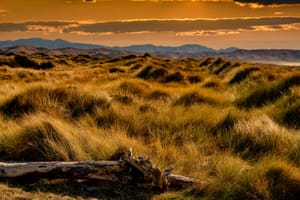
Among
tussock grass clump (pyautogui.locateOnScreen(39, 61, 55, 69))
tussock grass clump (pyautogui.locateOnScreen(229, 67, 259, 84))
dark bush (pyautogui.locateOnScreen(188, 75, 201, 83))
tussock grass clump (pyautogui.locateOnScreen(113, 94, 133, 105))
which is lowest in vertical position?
tussock grass clump (pyautogui.locateOnScreen(39, 61, 55, 69))

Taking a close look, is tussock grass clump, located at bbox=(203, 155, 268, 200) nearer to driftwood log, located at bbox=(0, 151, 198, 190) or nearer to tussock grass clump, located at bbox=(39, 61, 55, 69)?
driftwood log, located at bbox=(0, 151, 198, 190)

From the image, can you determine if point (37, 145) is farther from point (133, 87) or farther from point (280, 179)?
point (133, 87)

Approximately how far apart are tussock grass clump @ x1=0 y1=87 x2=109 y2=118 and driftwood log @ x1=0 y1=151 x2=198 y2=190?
392 centimetres

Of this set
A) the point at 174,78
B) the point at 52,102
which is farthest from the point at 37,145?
the point at 174,78

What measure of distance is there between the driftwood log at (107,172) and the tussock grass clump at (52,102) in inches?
154

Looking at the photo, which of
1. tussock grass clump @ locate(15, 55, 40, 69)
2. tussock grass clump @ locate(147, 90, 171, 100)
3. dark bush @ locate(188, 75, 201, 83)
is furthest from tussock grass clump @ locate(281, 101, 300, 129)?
tussock grass clump @ locate(15, 55, 40, 69)

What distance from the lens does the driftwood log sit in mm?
5320

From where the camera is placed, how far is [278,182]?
207 inches

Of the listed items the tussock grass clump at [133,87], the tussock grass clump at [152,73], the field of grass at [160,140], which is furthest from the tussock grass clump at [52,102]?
the tussock grass clump at [152,73]

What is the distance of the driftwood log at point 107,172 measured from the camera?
5320mm

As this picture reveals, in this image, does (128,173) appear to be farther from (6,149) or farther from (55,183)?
(6,149)

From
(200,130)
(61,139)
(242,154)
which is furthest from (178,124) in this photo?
(61,139)

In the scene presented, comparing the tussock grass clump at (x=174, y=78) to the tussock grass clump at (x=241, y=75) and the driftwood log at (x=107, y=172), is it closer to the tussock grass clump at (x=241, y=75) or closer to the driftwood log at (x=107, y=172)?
the tussock grass clump at (x=241, y=75)

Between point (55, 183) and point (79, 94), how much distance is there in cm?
573
